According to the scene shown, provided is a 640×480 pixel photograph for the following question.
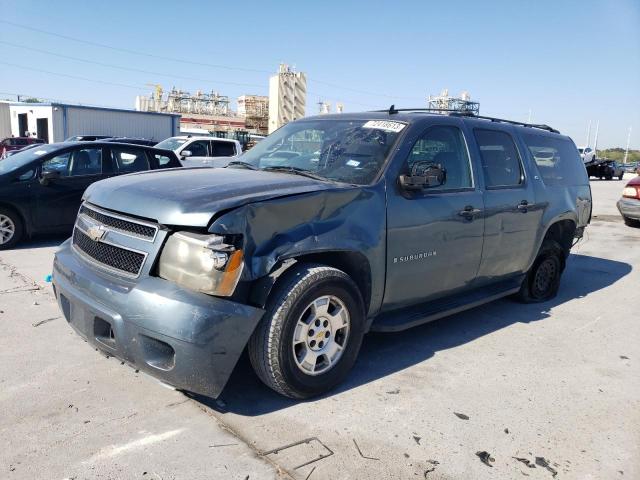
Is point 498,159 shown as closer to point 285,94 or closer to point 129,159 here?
point 129,159

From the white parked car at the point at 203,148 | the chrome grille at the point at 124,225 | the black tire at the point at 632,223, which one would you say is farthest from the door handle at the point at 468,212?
the white parked car at the point at 203,148

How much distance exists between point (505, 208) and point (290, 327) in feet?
8.47

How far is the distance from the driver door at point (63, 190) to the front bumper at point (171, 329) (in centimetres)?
532

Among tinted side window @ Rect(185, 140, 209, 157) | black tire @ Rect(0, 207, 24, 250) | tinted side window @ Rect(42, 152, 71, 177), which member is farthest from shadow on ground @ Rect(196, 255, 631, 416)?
tinted side window @ Rect(185, 140, 209, 157)

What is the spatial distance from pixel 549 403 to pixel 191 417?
7.65 ft

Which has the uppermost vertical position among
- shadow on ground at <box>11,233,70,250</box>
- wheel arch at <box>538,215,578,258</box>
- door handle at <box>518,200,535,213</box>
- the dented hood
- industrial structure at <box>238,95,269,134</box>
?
industrial structure at <box>238,95,269,134</box>

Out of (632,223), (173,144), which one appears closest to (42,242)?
(173,144)

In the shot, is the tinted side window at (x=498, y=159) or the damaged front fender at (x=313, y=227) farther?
the tinted side window at (x=498, y=159)

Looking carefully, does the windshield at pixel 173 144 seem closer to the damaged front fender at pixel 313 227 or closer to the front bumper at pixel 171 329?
the damaged front fender at pixel 313 227

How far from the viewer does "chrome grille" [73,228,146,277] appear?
301 centimetres

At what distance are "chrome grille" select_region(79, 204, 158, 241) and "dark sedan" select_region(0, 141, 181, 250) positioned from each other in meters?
4.83

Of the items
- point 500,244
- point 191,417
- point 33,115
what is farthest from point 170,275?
point 33,115

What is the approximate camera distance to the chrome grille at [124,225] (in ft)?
9.84

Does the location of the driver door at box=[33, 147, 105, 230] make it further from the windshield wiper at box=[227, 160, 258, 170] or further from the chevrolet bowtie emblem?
the chevrolet bowtie emblem
